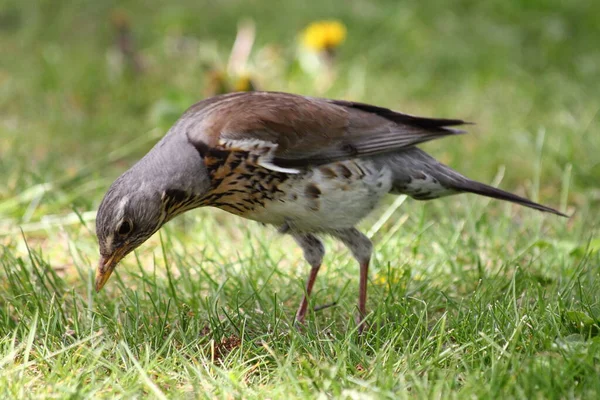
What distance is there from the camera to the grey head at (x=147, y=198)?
3.45 meters

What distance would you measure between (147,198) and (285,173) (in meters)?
0.61

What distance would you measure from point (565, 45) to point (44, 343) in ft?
20.6

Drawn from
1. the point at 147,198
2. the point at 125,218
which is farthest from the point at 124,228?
the point at 147,198

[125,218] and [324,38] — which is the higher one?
[324,38]

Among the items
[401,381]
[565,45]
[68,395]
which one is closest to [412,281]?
[401,381]

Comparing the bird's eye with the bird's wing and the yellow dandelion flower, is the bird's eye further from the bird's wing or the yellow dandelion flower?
the yellow dandelion flower

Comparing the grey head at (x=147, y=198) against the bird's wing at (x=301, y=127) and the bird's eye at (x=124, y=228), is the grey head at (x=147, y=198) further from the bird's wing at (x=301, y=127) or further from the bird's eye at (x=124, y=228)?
the bird's wing at (x=301, y=127)

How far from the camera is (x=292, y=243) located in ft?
15.7

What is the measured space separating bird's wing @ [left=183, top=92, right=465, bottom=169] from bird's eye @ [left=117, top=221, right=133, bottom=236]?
49cm

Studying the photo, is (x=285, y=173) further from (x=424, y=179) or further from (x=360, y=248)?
(x=424, y=179)

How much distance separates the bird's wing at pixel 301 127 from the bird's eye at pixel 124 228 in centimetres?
49

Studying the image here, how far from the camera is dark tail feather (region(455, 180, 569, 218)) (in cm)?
393

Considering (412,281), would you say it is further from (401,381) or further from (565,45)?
(565,45)

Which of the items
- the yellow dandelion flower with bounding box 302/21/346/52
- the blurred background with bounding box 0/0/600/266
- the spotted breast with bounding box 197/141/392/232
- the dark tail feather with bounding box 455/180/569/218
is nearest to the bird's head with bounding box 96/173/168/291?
the spotted breast with bounding box 197/141/392/232
